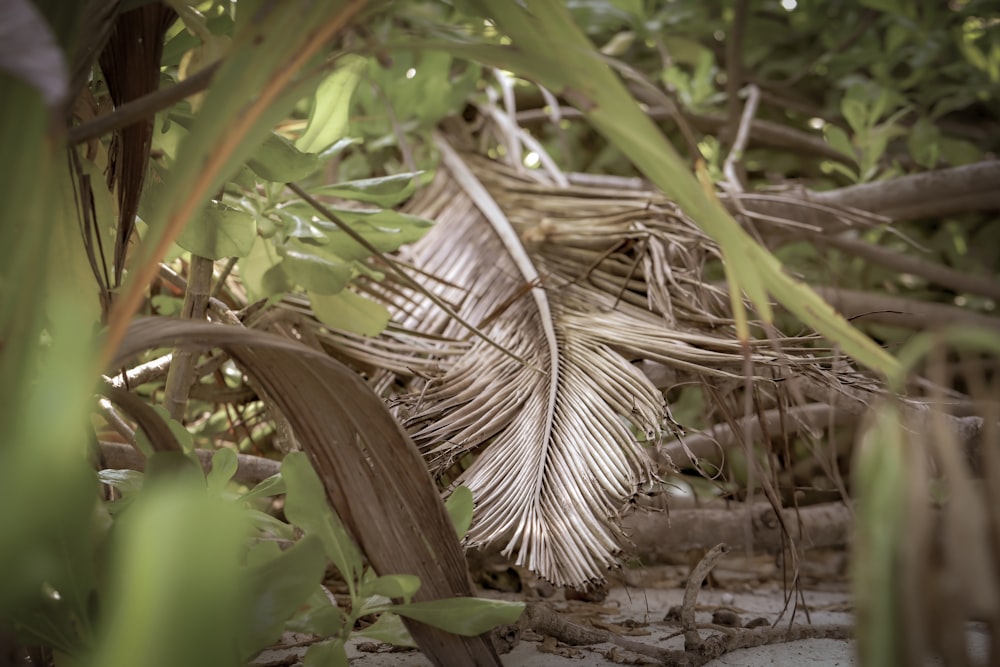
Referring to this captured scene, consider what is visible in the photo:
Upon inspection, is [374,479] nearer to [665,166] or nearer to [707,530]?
[665,166]

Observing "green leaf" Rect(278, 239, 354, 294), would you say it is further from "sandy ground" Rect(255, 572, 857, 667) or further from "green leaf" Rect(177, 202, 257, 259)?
"sandy ground" Rect(255, 572, 857, 667)

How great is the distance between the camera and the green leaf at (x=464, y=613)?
1.38 ft

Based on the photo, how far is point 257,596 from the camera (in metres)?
0.38

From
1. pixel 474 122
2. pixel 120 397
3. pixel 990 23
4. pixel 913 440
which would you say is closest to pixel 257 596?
pixel 120 397

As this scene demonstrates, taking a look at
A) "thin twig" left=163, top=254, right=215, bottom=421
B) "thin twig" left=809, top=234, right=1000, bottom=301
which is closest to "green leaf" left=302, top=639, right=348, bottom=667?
"thin twig" left=163, top=254, right=215, bottom=421

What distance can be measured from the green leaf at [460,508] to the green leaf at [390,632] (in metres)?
0.06

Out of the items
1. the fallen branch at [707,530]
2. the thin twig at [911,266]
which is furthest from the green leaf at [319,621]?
the thin twig at [911,266]

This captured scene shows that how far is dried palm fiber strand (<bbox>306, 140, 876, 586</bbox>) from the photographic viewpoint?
521mm

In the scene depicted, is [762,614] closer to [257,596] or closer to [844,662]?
[844,662]

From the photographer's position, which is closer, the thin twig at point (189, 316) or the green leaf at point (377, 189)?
the thin twig at point (189, 316)

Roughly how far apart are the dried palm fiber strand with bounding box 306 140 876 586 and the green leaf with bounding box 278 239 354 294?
81 millimetres

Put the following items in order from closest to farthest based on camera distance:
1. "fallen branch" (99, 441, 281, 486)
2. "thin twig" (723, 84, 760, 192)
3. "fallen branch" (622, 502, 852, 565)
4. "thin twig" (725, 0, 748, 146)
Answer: "fallen branch" (99, 441, 281, 486) < "fallen branch" (622, 502, 852, 565) < "thin twig" (723, 84, 760, 192) < "thin twig" (725, 0, 748, 146)

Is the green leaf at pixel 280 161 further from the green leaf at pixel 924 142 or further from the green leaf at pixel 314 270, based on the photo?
the green leaf at pixel 924 142

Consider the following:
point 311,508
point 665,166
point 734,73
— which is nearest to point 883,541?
point 665,166
